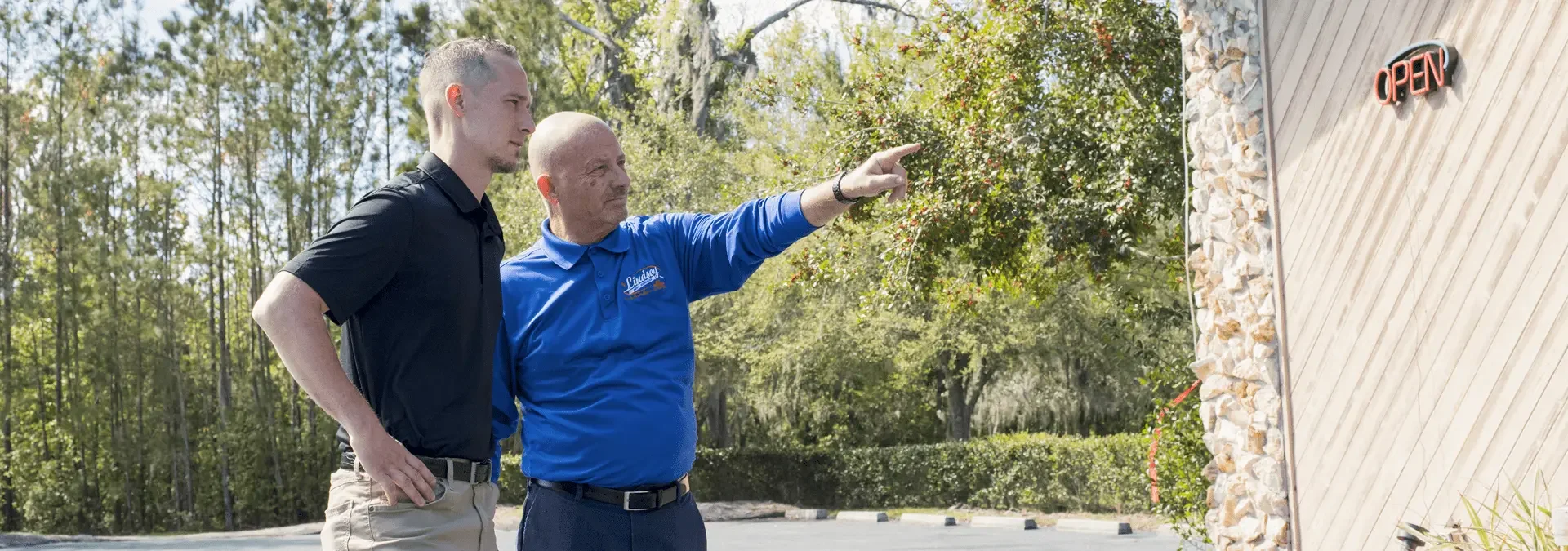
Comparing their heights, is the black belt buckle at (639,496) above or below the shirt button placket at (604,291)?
below

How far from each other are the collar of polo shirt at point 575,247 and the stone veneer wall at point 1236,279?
3.02 metres

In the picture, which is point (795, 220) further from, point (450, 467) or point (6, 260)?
point (6, 260)

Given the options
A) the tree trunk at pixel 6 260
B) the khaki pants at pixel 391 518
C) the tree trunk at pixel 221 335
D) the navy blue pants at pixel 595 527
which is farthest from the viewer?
the tree trunk at pixel 221 335

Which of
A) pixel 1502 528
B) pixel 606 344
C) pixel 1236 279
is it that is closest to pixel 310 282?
pixel 606 344

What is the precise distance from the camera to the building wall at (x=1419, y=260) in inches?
160

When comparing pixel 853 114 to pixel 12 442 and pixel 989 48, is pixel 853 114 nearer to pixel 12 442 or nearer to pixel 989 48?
pixel 989 48

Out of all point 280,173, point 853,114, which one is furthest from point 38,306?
point 853,114

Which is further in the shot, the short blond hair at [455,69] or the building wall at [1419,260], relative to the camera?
the building wall at [1419,260]

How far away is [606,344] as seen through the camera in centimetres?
313

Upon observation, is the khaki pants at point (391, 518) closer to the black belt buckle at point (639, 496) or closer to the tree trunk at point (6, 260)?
the black belt buckle at point (639, 496)

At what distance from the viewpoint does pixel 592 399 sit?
315 centimetres

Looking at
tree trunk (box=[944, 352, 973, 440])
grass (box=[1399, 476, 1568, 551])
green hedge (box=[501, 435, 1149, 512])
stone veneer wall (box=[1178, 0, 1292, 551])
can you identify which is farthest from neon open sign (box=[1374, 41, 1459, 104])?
tree trunk (box=[944, 352, 973, 440])

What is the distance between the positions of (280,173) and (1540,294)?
23.2 m

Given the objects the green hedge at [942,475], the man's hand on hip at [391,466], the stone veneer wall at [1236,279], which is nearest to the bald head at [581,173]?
the man's hand on hip at [391,466]
